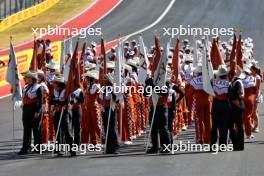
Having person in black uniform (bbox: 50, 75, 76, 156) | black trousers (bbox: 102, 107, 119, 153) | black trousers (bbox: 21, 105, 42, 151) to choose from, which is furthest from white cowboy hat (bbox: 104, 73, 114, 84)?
black trousers (bbox: 21, 105, 42, 151)

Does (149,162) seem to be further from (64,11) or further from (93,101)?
(64,11)

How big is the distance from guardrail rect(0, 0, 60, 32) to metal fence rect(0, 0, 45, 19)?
0.52 m

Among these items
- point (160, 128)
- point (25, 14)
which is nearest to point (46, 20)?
point (25, 14)

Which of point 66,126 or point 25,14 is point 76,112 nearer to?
point 66,126

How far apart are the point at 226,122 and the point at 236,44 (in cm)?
255

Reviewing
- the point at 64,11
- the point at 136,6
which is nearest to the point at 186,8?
the point at 136,6

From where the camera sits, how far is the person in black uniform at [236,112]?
17.4 metres

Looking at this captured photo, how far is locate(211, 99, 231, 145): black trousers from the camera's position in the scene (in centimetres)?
1733

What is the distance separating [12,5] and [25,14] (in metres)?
2.25

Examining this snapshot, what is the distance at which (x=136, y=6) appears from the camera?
5075 cm

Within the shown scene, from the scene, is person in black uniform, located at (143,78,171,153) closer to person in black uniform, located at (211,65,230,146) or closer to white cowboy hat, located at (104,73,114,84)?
person in black uniform, located at (211,65,230,146)

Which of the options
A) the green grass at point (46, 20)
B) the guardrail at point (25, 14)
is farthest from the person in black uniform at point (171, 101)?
the guardrail at point (25, 14)

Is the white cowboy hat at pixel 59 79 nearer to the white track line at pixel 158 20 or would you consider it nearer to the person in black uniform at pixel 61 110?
the person in black uniform at pixel 61 110

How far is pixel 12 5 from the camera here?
166ft
